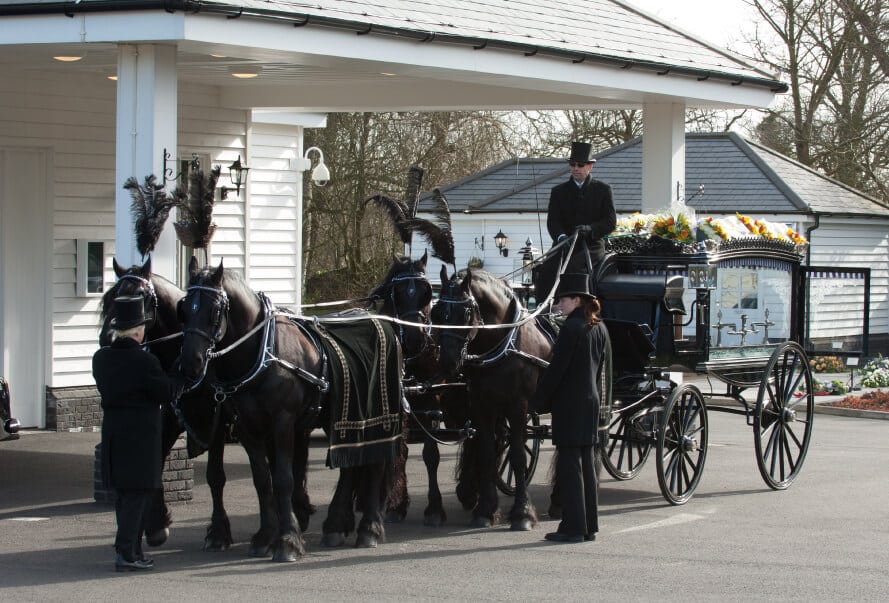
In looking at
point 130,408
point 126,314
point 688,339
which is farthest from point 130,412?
point 688,339

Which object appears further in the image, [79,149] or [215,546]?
[79,149]

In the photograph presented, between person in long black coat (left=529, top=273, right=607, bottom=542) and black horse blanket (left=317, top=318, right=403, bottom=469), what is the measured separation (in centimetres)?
102

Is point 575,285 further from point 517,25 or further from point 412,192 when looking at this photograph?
point 517,25

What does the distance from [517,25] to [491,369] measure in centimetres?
502

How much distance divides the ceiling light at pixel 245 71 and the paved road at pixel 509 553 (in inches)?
169

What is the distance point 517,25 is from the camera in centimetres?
1351

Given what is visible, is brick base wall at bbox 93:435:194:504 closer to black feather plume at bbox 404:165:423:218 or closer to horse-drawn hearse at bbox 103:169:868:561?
horse-drawn hearse at bbox 103:169:868:561

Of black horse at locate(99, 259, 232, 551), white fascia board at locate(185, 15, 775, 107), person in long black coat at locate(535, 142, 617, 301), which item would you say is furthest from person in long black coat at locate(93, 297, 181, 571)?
person in long black coat at locate(535, 142, 617, 301)

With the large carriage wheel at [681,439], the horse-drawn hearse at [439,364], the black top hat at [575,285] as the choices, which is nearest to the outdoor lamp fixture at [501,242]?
the horse-drawn hearse at [439,364]

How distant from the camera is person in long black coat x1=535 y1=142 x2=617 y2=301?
1105cm

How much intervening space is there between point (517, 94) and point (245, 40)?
215 inches

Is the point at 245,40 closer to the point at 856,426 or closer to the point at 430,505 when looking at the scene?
the point at 430,505

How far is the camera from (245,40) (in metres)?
10.7

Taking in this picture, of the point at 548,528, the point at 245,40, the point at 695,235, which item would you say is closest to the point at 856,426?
the point at 695,235
